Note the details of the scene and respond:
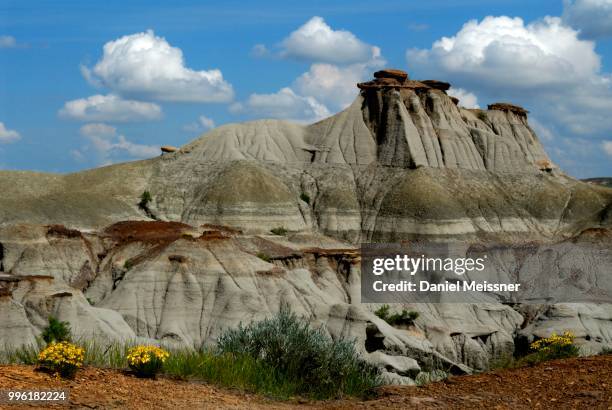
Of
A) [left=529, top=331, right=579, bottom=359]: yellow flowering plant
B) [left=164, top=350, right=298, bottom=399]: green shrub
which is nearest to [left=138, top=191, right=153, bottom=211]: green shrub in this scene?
[left=529, top=331, right=579, bottom=359]: yellow flowering plant

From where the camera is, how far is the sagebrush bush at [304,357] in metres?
16.7

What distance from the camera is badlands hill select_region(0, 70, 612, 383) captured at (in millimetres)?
46875

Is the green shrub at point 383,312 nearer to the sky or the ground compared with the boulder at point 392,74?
nearer to the ground

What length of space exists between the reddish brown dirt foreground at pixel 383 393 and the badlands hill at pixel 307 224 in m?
17.8

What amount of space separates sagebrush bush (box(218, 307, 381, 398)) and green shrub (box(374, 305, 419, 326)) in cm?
4073

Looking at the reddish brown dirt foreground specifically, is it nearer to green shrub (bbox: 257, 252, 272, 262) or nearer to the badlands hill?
the badlands hill

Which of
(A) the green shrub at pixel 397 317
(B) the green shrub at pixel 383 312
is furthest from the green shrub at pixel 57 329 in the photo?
(A) the green shrub at pixel 397 317

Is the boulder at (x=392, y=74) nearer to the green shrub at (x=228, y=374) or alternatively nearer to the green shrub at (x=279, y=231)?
the green shrub at (x=279, y=231)

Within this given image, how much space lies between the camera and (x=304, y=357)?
1736 centimetres

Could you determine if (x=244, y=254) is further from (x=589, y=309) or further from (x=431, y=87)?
(x=431, y=87)

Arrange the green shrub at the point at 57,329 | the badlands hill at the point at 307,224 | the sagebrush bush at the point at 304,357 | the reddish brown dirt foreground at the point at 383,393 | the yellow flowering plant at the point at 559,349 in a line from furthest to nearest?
the badlands hill at the point at 307,224 → the green shrub at the point at 57,329 → the yellow flowering plant at the point at 559,349 → the sagebrush bush at the point at 304,357 → the reddish brown dirt foreground at the point at 383,393

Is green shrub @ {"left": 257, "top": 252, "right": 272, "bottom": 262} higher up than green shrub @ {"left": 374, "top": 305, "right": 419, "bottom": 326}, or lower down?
higher up

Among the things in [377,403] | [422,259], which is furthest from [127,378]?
[422,259]

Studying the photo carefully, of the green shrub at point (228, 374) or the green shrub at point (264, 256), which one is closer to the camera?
the green shrub at point (228, 374)
